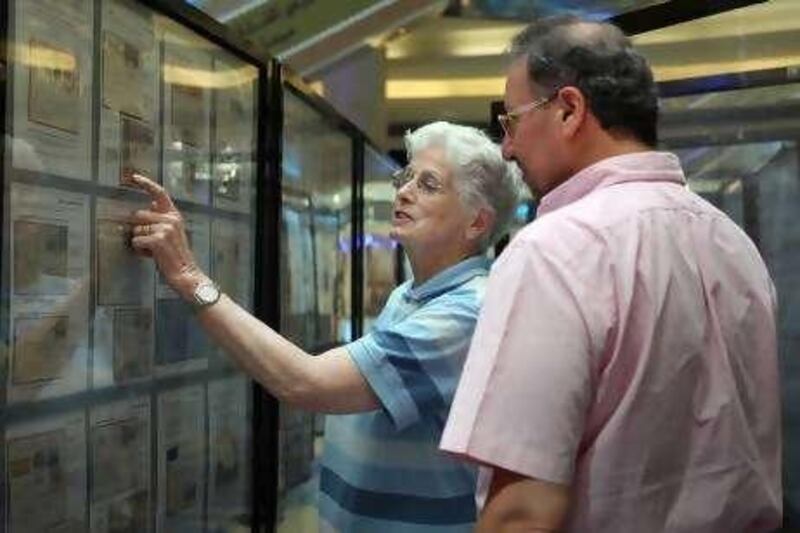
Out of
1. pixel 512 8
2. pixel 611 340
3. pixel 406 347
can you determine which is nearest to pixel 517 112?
pixel 611 340

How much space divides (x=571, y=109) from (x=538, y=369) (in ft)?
1.04

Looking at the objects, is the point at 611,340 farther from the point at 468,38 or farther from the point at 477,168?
the point at 468,38

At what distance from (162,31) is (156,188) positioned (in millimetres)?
263

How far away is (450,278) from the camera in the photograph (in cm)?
174

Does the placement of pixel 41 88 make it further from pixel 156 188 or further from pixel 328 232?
pixel 328 232

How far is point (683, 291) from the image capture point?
1.04 m

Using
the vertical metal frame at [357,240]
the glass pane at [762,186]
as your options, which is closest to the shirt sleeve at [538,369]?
the glass pane at [762,186]

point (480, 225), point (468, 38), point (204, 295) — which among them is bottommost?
point (204, 295)

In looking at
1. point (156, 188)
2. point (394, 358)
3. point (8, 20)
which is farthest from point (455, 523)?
point (8, 20)

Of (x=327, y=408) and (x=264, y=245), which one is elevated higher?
(x=264, y=245)

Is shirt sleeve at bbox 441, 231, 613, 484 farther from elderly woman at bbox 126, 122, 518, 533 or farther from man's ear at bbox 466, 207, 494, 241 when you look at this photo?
man's ear at bbox 466, 207, 494, 241

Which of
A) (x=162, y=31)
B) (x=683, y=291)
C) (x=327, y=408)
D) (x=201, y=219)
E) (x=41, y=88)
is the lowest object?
(x=327, y=408)

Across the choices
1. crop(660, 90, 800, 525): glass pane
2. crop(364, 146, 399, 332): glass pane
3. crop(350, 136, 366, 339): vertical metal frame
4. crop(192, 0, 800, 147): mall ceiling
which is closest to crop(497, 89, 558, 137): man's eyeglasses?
crop(192, 0, 800, 147): mall ceiling

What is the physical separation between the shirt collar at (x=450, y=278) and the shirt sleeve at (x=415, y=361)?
11 centimetres
